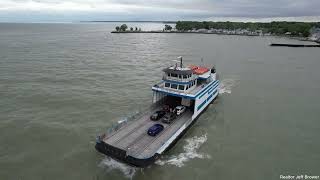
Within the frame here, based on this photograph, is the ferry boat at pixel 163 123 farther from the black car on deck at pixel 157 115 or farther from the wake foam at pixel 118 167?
the wake foam at pixel 118 167

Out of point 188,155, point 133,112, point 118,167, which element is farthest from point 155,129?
Answer: point 133,112

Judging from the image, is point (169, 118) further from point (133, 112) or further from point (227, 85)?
point (227, 85)

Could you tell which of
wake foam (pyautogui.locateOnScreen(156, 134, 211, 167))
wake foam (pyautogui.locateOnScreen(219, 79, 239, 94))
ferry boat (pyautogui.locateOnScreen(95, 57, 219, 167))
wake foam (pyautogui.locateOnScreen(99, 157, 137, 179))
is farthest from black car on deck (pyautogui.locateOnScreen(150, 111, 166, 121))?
wake foam (pyautogui.locateOnScreen(219, 79, 239, 94))

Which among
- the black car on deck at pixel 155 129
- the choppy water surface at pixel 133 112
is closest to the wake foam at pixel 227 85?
the choppy water surface at pixel 133 112

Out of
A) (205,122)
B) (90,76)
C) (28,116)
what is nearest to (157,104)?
(205,122)

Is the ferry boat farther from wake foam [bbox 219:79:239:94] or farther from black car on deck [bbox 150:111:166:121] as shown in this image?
wake foam [bbox 219:79:239:94]
